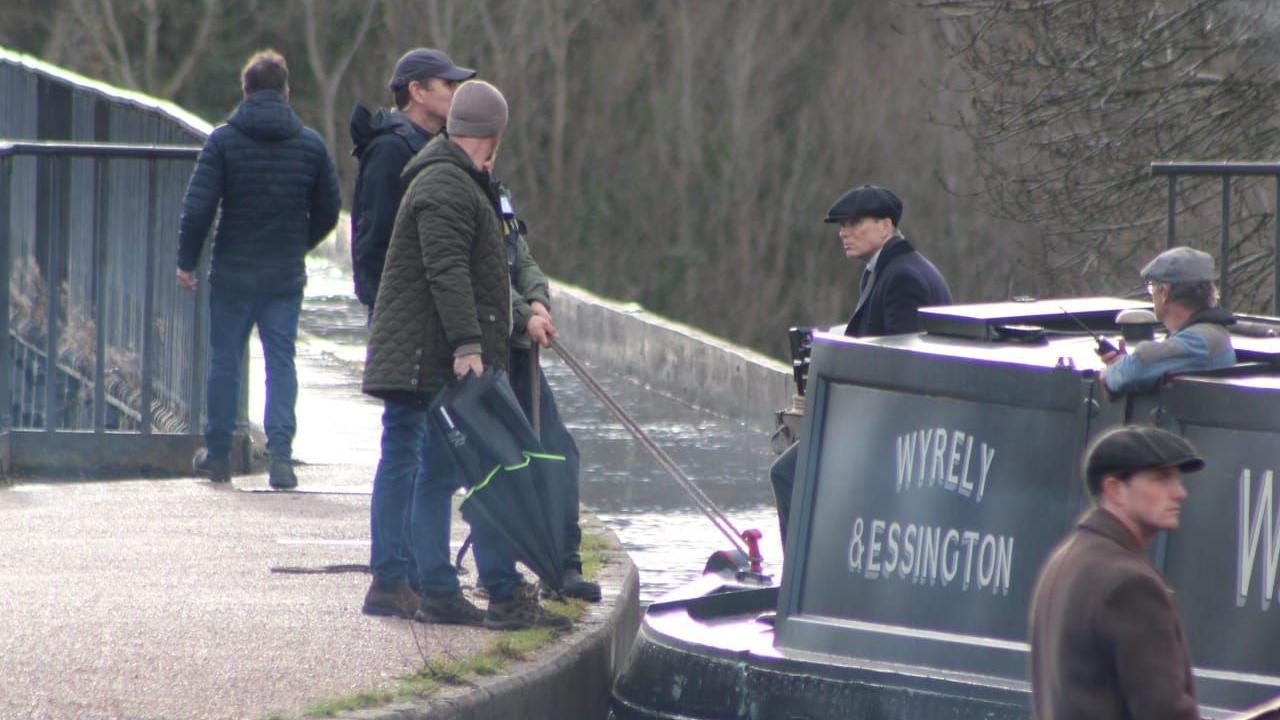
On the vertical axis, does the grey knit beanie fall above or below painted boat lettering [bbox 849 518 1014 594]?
above

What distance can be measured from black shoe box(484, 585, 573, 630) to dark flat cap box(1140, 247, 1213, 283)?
7.84ft

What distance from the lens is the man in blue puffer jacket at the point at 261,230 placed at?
873cm

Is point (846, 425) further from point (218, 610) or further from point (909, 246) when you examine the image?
point (218, 610)

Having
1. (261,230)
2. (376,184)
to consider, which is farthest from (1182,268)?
(261,230)

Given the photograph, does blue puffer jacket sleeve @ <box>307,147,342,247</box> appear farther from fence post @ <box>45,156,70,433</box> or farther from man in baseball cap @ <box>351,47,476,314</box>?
man in baseball cap @ <box>351,47,476,314</box>

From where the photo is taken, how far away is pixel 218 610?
22.0 ft

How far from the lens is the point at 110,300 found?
1004 cm

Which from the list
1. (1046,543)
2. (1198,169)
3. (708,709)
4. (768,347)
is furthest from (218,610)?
(768,347)

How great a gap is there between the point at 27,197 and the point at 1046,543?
771 cm

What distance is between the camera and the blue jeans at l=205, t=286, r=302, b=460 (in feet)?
28.9

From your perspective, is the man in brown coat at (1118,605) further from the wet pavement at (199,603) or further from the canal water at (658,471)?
the canal water at (658,471)

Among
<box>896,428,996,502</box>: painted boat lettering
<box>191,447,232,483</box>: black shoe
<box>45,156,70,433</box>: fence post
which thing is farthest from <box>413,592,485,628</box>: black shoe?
<box>45,156,70,433</box>: fence post

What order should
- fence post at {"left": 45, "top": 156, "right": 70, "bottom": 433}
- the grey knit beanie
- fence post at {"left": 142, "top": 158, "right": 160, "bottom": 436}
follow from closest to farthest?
the grey knit beanie
fence post at {"left": 45, "top": 156, "right": 70, "bottom": 433}
fence post at {"left": 142, "top": 158, "right": 160, "bottom": 436}

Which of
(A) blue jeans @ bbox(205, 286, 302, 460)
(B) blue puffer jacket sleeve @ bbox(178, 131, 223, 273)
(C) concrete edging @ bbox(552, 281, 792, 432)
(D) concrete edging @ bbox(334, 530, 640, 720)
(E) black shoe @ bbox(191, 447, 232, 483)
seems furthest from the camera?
(C) concrete edging @ bbox(552, 281, 792, 432)
